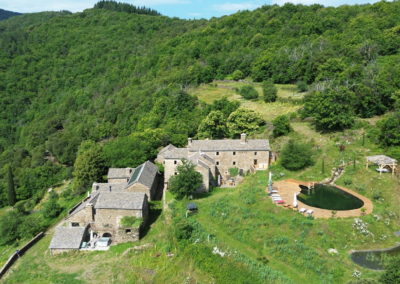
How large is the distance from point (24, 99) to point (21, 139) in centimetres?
3143

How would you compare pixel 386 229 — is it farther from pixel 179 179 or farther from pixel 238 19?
pixel 238 19

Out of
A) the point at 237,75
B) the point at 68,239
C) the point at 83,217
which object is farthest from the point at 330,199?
the point at 237,75

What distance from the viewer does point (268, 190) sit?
39281mm

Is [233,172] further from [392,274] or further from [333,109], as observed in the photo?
[392,274]

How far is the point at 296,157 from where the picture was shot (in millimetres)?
45312

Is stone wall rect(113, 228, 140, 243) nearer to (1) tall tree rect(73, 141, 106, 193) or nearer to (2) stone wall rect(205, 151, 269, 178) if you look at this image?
(2) stone wall rect(205, 151, 269, 178)

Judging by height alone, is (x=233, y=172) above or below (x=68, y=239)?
above

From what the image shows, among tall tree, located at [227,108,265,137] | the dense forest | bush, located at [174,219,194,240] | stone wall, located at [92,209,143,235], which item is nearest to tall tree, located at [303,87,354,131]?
the dense forest

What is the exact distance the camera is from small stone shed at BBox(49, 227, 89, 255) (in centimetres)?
3744

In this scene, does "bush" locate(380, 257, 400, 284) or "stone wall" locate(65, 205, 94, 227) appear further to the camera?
"stone wall" locate(65, 205, 94, 227)

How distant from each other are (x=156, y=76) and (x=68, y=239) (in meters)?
98.6

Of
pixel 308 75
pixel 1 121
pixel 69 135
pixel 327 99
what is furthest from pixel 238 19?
pixel 1 121

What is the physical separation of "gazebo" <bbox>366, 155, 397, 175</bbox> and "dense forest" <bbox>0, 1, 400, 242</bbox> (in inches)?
171

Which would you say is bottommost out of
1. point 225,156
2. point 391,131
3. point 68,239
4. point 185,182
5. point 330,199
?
point 68,239
